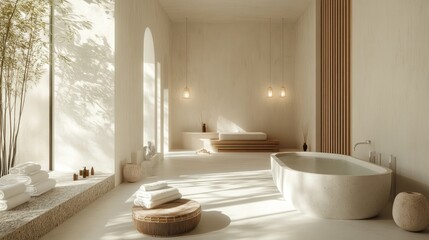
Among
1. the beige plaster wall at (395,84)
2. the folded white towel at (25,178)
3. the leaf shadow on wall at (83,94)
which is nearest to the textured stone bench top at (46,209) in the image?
the folded white towel at (25,178)

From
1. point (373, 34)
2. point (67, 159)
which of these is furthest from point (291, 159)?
point (67, 159)

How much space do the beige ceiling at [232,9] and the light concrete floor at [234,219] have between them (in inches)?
183

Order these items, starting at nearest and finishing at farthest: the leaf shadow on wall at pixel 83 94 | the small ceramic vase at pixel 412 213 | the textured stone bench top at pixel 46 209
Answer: the textured stone bench top at pixel 46 209 → the small ceramic vase at pixel 412 213 → the leaf shadow on wall at pixel 83 94

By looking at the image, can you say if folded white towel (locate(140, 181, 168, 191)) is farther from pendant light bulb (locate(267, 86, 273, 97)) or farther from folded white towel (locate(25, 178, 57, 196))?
pendant light bulb (locate(267, 86, 273, 97))

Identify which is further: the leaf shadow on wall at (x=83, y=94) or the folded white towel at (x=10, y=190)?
the leaf shadow on wall at (x=83, y=94)

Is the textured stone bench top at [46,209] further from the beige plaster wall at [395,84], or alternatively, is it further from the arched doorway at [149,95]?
the beige plaster wall at [395,84]

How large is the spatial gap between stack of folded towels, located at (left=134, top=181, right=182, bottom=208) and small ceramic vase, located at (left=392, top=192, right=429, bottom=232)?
74.5 inches

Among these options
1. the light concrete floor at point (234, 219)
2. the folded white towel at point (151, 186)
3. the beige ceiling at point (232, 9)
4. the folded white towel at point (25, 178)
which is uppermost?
the beige ceiling at point (232, 9)

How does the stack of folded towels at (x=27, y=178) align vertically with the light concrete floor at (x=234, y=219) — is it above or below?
above

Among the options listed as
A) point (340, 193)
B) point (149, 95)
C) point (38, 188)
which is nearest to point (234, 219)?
point (340, 193)

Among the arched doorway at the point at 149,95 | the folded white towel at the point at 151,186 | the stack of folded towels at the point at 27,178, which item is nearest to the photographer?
the folded white towel at the point at 151,186

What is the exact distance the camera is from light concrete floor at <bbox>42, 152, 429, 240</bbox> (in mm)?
2850

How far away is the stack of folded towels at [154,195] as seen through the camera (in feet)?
9.94

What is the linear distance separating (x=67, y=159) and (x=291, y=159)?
9.90ft
